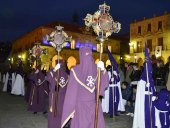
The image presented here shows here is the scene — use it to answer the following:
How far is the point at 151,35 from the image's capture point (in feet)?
156

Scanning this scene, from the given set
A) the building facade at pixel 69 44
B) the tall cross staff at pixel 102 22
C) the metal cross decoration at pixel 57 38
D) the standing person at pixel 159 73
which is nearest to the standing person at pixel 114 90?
the standing person at pixel 159 73

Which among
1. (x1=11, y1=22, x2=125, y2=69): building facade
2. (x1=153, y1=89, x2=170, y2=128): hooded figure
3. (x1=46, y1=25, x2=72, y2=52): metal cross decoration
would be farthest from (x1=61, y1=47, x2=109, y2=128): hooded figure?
(x1=11, y1=22, x2=125, y2=69): building facade

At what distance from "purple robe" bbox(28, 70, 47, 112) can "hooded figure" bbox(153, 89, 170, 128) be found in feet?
19.0

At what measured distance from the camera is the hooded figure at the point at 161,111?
8.86 metres

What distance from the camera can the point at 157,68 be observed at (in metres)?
13.0

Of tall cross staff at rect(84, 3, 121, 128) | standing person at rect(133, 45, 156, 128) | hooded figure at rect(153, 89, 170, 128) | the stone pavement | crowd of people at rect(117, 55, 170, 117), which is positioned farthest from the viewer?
crowd of people at rect(117, 55, 170, 117)

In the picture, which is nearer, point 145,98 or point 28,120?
point 145,98

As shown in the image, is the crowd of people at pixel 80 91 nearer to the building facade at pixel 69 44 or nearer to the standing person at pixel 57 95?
the standing person at pixel 57 95

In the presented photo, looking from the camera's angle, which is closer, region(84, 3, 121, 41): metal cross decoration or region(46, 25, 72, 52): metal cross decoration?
region(84, 3, 121, 41): metal cross decoration

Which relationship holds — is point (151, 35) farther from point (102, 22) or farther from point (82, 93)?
point (82, 93)

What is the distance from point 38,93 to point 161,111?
622cm

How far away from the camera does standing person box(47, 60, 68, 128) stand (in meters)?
9.09

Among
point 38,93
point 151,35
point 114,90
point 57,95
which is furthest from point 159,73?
point 151,35

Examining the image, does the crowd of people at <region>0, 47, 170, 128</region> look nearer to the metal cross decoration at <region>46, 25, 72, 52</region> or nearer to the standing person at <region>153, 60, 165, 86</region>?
the standing person at <region>153, 60, 165, 86</region>
